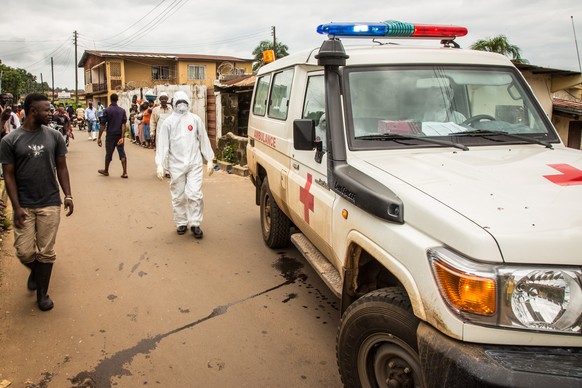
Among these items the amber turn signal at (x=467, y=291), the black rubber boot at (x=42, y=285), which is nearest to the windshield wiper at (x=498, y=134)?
the amber turn signal at (x=467, y=291)

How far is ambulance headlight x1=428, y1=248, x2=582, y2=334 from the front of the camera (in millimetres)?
1734

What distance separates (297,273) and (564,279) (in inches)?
131

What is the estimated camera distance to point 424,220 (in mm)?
2045

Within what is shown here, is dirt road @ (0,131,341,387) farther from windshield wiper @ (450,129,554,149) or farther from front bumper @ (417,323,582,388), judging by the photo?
windshield wiper @ (450,129,554,149)

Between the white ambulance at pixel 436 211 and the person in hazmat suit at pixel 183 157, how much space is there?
187 cm

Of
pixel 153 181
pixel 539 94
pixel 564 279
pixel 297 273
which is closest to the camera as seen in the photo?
pixel 564 279

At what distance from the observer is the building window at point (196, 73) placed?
4222 cm


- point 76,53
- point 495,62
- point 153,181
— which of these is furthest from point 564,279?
point 76,53

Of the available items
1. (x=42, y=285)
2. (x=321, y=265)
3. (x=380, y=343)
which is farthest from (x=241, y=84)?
(x=380, y=343)

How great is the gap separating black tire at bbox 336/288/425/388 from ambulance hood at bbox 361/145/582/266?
16.5 inches

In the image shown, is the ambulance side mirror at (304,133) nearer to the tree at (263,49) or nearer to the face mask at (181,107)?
the face mask at (181,107)

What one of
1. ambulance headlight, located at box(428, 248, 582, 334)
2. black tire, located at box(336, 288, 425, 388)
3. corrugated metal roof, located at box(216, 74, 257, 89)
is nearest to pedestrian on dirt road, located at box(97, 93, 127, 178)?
corrugated metal roof, located at box(216, 74, 257, 89)

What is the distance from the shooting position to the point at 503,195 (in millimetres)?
2094

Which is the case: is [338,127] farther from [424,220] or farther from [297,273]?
[297,273]
